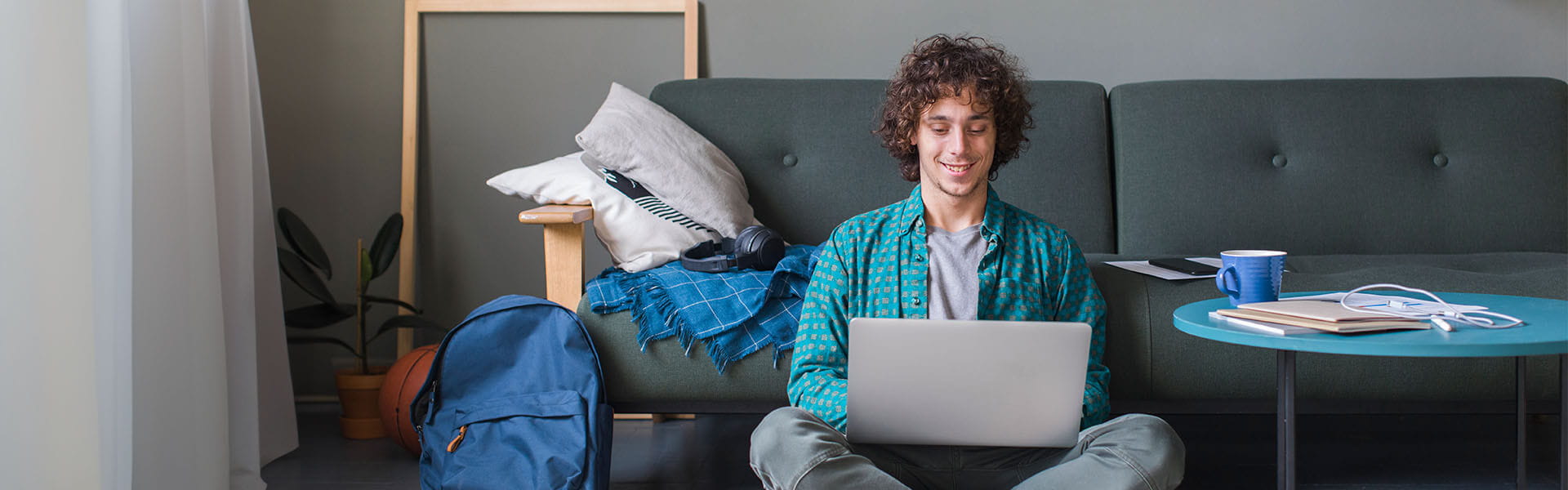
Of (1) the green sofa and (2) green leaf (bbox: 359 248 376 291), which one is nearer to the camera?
(1) the green sofa

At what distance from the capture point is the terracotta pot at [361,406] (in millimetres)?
2449

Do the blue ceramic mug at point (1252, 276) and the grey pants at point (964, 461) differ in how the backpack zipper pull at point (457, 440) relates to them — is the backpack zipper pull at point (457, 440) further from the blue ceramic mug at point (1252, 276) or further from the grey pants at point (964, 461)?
the blue ceramic mug at point (1252, 276)

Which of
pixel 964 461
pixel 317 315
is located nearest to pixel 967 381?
pixel 964 461

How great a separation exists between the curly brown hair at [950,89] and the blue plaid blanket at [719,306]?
362mm

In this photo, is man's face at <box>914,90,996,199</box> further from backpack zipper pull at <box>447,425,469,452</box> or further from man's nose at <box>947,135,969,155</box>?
backpack zipper pull at <box>447,425,469,452</box>

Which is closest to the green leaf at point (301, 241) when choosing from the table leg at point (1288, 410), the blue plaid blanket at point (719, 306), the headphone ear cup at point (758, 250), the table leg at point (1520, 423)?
the blue plaid blanket at point (719, 306)

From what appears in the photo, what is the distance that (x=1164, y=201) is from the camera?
2.39 m

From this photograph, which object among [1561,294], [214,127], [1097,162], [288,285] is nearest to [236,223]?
[214,127]

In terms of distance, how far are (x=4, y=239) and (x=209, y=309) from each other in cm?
50

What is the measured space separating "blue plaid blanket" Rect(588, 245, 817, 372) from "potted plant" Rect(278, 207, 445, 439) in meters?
0.87

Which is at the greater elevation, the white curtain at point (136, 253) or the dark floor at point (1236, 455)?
the white curtain at point (136, 253)

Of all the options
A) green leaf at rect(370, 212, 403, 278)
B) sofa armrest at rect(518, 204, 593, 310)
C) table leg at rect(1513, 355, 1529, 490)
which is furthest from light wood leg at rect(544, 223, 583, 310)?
table leg at rect(1513, 355, 1529, 490)

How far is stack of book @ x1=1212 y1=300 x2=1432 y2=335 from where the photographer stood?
1.08m

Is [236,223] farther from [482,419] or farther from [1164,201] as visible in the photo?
[1164,201]
